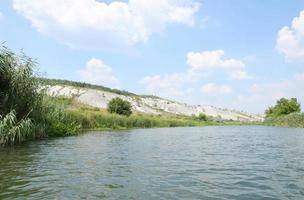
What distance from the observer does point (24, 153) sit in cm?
2323

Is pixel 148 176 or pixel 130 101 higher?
pixel 130 101

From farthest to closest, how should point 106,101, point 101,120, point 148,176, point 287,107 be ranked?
point 106,101, point 287,107, point 101,120, point 148,176

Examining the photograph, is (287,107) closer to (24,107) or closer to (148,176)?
(24,107)

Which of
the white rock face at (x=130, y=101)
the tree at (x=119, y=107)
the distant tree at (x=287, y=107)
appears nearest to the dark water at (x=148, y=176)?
the tree at (x=119, y=107)

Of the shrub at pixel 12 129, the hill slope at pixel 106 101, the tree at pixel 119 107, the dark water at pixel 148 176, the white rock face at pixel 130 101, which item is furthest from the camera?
the hill slope at pixel 106 101

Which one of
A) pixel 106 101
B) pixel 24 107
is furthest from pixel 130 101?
pixel 24 107

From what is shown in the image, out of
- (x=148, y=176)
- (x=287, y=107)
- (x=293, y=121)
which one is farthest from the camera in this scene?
(x=287, y=107)

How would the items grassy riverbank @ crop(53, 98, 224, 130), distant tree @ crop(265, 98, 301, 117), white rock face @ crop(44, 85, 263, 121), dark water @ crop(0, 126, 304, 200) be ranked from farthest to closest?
1. white rock face @ crop(44, 85, 263, 121)
2. distant tree @ crop(265, 98, 301, 117)
3. grassy riverbank @ crop(53, 98, 224, 130)
4. dark water @ crop(0, 126, 304, 200)

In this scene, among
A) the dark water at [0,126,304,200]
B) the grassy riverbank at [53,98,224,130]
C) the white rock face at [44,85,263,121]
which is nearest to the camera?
the dark water at [0,126,304,200]

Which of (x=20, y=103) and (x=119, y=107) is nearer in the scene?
(x=20, y=103)

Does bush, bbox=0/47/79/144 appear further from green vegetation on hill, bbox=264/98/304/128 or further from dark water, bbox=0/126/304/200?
green vegetation on hill, bbox=264/98/304/128

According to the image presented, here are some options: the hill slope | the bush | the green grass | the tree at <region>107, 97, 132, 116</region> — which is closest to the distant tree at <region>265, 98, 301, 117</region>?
the green grass

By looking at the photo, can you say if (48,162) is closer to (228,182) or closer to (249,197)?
(228,182)

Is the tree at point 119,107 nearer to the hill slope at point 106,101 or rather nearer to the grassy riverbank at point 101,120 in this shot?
the grassy riverbank at point 101,120
